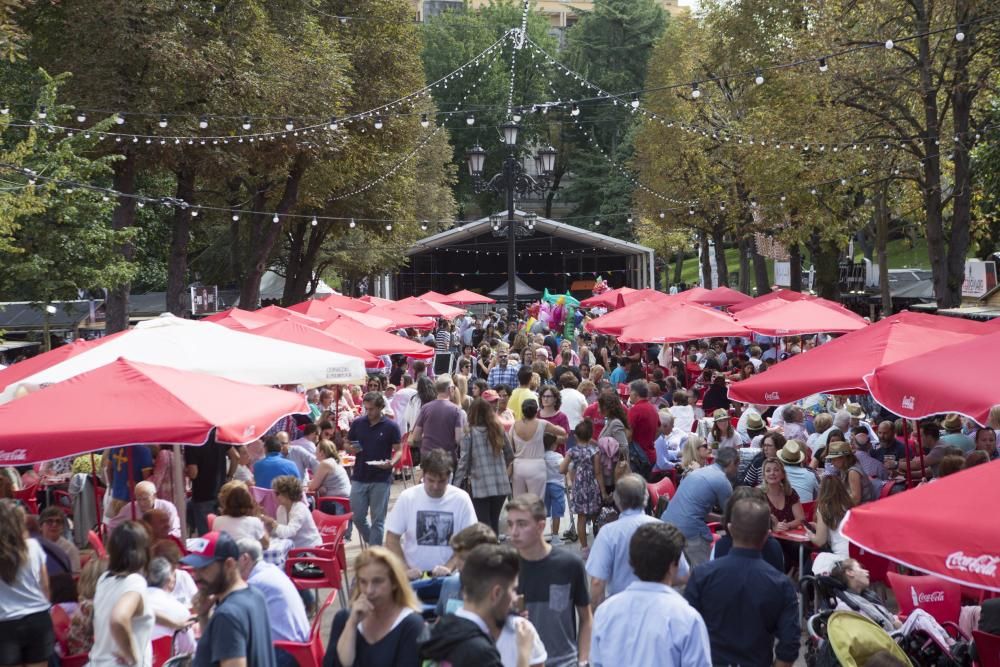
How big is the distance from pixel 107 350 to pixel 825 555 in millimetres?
6151

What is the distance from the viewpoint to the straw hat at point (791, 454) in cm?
912

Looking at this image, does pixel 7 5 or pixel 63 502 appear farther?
pixel 7 5

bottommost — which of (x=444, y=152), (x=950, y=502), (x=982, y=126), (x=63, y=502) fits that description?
(x=63, y=502)

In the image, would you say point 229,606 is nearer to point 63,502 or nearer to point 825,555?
point 825,555

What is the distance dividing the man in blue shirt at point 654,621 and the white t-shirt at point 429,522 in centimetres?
207

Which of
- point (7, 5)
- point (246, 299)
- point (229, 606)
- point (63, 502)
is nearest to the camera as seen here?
point (229, 606)

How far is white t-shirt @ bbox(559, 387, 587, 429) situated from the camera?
13.2 meters

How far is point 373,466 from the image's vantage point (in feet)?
32.7

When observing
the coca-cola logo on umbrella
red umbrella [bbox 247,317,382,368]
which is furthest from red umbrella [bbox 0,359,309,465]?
red umbrella [bbox 247,317,382,368]

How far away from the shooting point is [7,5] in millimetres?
13148

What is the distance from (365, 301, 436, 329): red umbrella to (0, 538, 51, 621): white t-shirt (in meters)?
16.5

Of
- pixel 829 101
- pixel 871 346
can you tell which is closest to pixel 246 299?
pixel 829 101

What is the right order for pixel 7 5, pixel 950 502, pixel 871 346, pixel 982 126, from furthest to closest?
pixel 982 126 → pixel 7 5 → pixel 871 346 → pixel 950 502

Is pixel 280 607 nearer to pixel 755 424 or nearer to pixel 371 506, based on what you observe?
pixel 371 506
